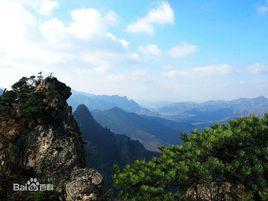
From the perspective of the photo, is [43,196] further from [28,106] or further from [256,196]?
[256,196]

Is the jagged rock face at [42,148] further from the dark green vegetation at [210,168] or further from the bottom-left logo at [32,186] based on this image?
the dark green vegetation at [210,168]

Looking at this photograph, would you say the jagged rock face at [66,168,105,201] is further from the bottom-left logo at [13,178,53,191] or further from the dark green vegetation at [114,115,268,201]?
the dark green vegetation at [114,115,268,201]

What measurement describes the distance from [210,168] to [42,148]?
68.3 ft

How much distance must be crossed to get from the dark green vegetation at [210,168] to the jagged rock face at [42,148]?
12.7m

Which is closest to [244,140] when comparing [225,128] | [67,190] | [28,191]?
[225,128]

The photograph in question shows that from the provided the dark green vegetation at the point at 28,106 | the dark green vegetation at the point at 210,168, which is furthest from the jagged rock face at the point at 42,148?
the dark green vegetation at the point at 210,168

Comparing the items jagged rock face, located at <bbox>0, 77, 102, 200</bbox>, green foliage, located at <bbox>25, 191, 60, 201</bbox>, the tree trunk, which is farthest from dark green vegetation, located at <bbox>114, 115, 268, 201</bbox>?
jagged rock face, located at <bbox>0, 77, 102, 200</bbox>

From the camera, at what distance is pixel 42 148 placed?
33875 mm

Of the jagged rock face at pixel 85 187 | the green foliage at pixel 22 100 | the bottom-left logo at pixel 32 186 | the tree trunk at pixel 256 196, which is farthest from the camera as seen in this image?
the green foliage at pixel 22 100

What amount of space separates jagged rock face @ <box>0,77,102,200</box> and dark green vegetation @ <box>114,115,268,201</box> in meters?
12.7

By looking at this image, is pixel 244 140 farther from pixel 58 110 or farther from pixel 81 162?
pixel 58 110

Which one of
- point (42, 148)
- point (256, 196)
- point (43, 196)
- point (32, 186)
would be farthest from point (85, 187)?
point (256, 196)

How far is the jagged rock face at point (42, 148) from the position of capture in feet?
104

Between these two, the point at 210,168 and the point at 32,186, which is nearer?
the point at 210,168
